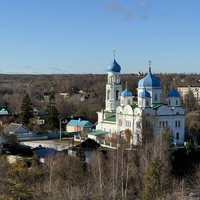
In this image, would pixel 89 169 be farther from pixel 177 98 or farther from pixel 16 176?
pixel 177 98

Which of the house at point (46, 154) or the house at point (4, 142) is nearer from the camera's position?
the house at point (46, 154)

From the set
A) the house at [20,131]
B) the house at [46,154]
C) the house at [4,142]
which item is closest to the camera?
the house at [46,154]

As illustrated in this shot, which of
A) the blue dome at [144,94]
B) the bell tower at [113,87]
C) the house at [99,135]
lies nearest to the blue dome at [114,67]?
the bell tower at [113,87]

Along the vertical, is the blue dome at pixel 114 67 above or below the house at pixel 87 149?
above

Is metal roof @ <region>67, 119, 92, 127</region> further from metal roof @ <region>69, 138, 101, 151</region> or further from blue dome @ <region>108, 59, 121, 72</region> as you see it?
metal roof @ <region>69, 138, 101, 151</region>

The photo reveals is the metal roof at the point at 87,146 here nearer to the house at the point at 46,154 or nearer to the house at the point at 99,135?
the house at the point at 46,154

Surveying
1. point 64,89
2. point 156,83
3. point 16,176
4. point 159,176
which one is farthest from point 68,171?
point 64,89

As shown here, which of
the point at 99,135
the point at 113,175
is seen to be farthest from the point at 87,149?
the point at 113,175

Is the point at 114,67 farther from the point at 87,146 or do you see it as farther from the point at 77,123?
the point at 87,146

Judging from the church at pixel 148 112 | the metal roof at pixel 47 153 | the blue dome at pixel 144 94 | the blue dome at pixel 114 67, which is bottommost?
the metal roof at pixel 47 153

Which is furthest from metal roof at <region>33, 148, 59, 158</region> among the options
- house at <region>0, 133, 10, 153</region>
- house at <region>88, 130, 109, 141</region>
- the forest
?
house at <region>88, 130, 109, 141</region>

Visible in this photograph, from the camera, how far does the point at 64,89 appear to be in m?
78.8

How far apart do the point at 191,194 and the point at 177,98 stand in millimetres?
10668

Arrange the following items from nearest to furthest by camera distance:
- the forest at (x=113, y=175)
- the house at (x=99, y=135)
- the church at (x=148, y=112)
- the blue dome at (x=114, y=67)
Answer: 1. the forest at (x=113, y=175)
2. the church at (x=148, y=112)
3. the house at (x=99, y=135)
4. the blue dome at (x=114, y=67)
